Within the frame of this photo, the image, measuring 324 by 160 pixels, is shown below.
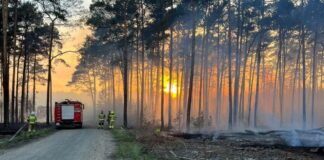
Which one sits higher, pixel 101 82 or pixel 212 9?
pixel 212 9

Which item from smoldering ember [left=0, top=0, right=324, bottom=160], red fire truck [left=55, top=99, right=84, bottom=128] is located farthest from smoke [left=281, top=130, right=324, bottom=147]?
red fire truck [left=55, top=99, right=84, bottom=128]

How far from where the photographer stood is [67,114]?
42.1 metres

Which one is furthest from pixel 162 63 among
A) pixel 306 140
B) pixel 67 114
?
pixel 306 140

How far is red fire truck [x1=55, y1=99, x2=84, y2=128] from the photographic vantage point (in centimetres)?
4181

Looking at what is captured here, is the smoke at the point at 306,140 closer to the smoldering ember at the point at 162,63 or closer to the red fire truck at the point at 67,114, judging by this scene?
the smoldering ember at the point at 162,63

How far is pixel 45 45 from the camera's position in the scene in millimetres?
51812

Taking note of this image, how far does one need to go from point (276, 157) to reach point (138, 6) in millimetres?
29827

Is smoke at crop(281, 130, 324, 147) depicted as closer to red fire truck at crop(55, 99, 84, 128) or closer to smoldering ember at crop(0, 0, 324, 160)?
smoldering ember at crop(0, 0, 324, 160)

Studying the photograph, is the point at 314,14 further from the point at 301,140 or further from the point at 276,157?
the point at 276,157

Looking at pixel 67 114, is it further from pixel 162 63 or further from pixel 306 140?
pixel 306 140

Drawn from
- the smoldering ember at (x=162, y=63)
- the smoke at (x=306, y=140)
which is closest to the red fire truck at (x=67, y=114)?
the smoldering ember at (x=162, y=63)

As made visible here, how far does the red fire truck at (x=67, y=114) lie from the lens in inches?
1646

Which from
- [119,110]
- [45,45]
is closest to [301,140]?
[45,45]

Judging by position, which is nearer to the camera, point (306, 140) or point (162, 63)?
point (306, 140)
